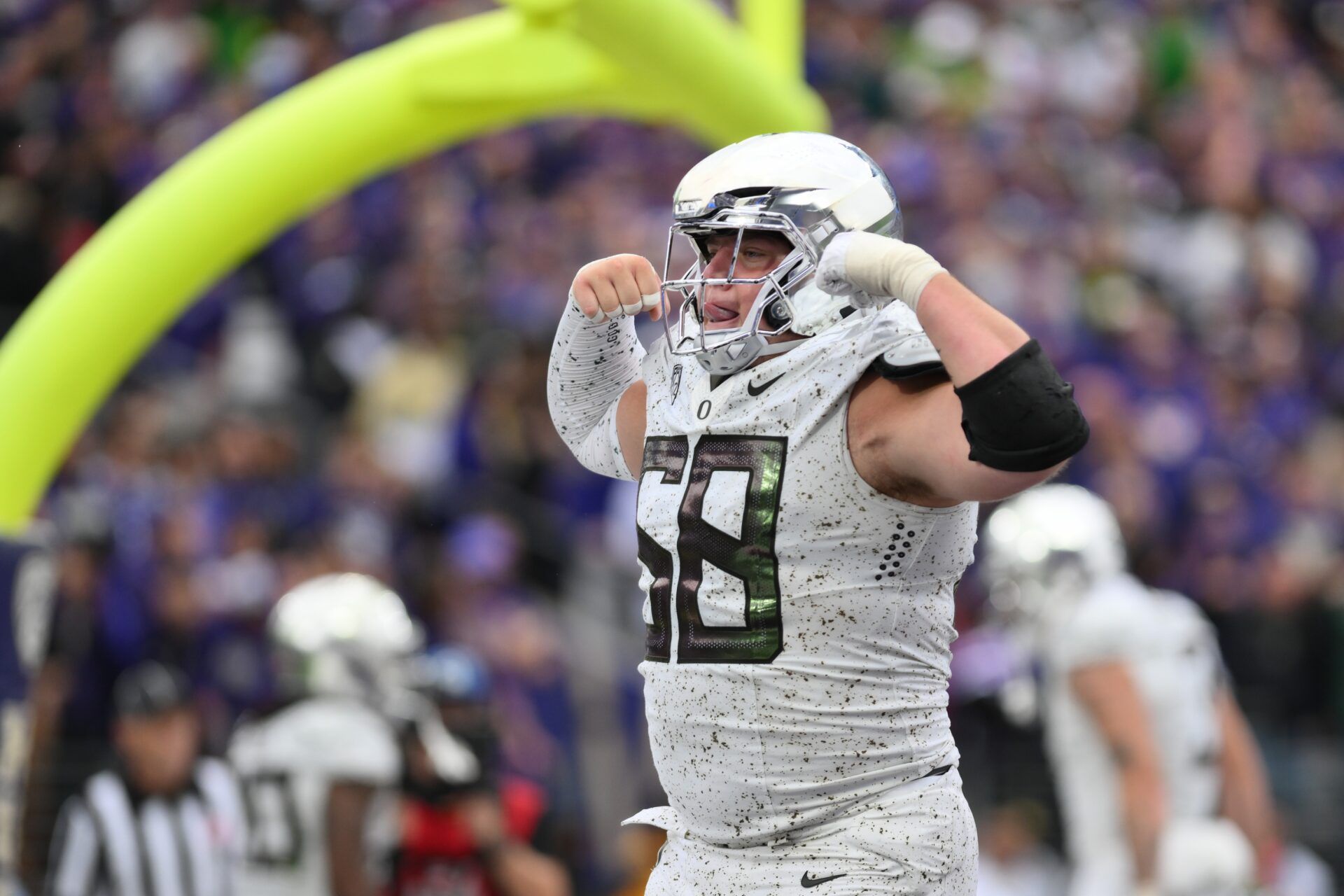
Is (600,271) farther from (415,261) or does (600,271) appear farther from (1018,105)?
(1018,105)

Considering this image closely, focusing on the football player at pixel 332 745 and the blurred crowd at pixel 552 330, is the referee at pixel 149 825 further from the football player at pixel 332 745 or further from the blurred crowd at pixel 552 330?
the blurred crowd at pixel 552 330

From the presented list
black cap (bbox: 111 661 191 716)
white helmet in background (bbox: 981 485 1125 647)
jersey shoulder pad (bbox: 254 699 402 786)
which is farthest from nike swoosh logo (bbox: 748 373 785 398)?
black cap (bbox: 111 661 191 716)

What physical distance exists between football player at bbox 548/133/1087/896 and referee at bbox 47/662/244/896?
3.31 meters

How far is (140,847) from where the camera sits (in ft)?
20.0

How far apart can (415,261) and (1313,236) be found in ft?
19.9

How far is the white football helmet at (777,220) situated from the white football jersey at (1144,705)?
3.10m

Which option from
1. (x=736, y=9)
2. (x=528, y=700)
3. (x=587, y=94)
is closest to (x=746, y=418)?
(x=587, y=94)

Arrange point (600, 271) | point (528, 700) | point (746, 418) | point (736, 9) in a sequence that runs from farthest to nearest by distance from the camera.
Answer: point (736, 9)
point (528, 700)
point (600, 271)
point (746, 418)

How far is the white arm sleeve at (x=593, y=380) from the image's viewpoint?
352cm

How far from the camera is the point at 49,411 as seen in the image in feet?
15.6

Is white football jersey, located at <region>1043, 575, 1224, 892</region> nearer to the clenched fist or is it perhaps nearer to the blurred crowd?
the blurred crowd

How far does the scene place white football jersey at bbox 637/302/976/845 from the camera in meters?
3.02

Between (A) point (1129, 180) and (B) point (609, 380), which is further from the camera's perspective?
(A) point (1129, 180)

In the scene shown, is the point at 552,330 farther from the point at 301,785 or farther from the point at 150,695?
the point at 301,785
